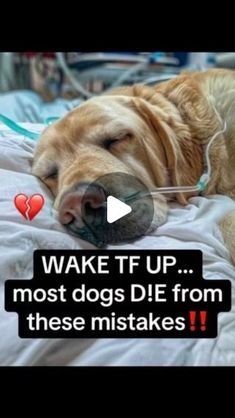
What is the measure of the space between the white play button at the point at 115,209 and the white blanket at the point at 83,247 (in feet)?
0.23

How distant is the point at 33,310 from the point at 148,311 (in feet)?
0.89

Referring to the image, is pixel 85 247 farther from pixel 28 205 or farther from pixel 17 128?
pixel 17 128

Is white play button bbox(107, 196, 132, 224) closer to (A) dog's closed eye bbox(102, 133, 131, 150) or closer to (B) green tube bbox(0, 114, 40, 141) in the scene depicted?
(A) dog's closed eye bbox(102, 133, 131, 150)

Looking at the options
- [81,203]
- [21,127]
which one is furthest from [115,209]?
[21,127]

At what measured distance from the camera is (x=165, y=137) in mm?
1332

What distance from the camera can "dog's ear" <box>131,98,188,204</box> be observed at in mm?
1329

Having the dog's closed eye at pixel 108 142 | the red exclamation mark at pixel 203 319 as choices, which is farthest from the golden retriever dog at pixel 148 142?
the red exclamation mark at pixel 203 319

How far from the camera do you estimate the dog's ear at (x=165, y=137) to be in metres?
1.33

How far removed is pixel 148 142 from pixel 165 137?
45 millimetres

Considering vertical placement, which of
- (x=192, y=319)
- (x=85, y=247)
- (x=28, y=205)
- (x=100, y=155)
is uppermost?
(x=100, y=155)

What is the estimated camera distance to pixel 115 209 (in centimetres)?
129

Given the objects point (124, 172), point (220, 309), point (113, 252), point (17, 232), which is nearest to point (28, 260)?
point (17, 232)

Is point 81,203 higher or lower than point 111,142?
lower

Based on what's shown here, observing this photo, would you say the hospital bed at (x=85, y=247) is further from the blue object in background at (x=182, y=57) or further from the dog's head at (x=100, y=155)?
the blue object in background at (x=182, y=57)
